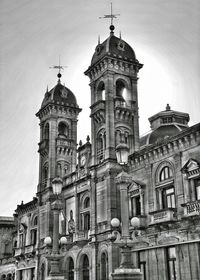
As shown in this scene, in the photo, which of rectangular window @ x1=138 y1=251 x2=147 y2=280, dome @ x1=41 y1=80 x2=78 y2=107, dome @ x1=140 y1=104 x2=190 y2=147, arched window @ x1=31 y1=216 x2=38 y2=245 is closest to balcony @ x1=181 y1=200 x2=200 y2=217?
rectangular window @ x1=138 y1=251 x2=147 y2=280

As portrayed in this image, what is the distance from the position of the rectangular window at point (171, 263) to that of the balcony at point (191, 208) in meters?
3.44

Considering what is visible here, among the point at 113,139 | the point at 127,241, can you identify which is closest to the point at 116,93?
the point at 113,139

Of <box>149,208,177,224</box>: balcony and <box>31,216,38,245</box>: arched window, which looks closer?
<box>149,208,177,224</box>: balcony

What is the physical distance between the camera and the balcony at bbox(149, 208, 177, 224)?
31.2 m

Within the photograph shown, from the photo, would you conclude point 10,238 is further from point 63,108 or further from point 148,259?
point 148,259

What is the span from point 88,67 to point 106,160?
1165 centimetres

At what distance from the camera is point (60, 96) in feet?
177

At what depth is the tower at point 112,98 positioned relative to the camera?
40.9 m

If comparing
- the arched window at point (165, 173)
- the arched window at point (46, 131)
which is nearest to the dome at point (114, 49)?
the arched window at point (46, 131)

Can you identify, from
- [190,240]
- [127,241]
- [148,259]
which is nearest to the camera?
[127,241]

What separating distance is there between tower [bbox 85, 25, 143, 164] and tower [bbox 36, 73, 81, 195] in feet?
30.6

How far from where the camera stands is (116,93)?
146ft

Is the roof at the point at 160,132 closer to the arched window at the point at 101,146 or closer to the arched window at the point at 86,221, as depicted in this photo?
the arched window at the point at 101,146

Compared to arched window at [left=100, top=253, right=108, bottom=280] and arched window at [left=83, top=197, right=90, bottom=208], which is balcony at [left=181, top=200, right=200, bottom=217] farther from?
arched window at [left=83, top=197, right=90, bottom=208]
